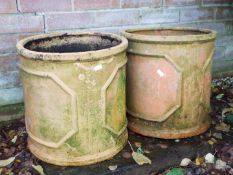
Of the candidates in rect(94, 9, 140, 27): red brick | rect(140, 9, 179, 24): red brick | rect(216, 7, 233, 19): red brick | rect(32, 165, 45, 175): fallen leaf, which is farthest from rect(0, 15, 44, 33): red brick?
rect(216, 7, 233, 19): red brick

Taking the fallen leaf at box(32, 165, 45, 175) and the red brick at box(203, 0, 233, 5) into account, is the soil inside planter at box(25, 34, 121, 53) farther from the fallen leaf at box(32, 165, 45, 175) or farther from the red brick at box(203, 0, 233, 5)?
the red brick at box(203, 0, 233, 5)

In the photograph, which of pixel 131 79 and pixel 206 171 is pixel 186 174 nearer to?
pixel 206 171

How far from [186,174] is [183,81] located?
2.17 feet

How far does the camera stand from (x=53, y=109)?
2.13 meters

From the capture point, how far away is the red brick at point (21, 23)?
A: 2.66m

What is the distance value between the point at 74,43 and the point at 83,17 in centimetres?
46

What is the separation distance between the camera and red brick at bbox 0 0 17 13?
2.61 m

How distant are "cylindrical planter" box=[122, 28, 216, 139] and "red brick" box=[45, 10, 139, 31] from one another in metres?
0.56

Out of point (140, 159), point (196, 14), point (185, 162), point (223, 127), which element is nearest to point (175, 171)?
point (185, 162)

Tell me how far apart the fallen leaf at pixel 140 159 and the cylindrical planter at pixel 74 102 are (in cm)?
13

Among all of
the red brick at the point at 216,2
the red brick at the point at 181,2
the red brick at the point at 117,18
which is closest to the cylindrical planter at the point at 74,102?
the red brick at the point at 117,18

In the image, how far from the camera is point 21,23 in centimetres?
272

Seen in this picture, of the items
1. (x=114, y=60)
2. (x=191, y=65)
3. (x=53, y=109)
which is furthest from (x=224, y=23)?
(x=53, y=109)

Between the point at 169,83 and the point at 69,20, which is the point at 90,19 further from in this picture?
the point at 169,83
